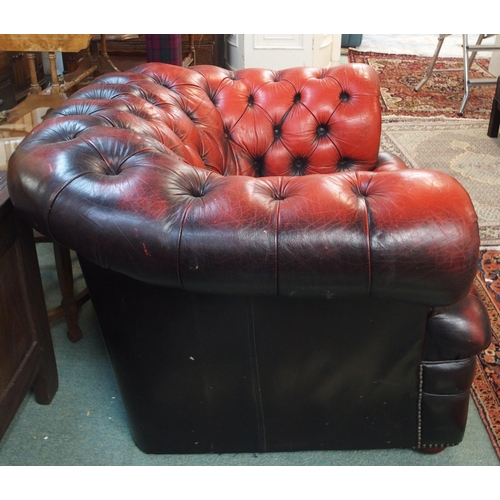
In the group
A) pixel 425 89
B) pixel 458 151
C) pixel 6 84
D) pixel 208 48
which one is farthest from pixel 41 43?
pixel 425 89

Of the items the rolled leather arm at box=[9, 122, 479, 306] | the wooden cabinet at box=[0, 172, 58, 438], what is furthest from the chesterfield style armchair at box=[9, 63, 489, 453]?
the wooden cabinet at box=[0, 172, 58, 438]

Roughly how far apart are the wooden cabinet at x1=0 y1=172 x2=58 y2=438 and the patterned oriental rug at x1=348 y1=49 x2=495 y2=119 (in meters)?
3.53

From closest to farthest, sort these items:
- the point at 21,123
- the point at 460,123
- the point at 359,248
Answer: the point at 359,248
the point at 21,123
the point at 460,123

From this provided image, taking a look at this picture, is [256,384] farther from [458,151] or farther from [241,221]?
[458,151]

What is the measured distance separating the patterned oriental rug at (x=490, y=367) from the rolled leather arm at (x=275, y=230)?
0.82m

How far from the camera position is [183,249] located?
3.35 ft

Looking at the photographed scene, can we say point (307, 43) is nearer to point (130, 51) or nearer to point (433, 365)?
point (130, 51)

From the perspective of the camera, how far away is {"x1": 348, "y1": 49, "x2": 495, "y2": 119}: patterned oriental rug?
179 inches

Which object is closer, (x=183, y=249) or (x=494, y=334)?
(x=183, y=249)

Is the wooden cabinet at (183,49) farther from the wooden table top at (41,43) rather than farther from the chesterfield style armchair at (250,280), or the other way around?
the chesterfield style armchair at (250,280)

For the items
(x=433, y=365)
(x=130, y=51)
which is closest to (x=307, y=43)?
(x=130, y=51)

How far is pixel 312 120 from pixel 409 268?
1123 millimetres

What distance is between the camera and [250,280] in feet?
3.42

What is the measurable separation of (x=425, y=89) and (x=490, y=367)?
12.2 ft
